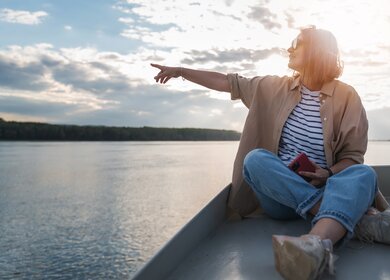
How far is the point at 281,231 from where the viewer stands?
194cm

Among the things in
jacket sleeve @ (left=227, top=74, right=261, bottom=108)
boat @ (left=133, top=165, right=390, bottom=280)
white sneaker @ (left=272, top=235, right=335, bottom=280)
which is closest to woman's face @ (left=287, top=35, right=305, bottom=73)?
jacket sleeve @ (left=227, top=74, right=261, bottom=108)

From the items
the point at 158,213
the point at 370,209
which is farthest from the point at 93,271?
the point at 370,209

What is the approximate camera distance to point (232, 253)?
5.43 ft

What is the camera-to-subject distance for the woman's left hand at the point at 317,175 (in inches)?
71.6

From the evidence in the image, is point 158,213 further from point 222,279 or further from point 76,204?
point 222,279

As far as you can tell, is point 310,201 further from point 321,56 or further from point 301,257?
point 321,56

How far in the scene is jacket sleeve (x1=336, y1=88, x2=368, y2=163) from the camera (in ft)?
6.36

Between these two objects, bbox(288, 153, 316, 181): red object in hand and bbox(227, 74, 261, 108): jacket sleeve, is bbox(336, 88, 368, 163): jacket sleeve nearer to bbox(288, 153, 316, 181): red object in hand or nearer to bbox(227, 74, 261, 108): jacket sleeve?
bbox(288, 153, 316, 181): red object in hand

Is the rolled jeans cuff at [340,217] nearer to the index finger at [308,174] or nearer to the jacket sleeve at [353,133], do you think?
the index finger at [308,174]

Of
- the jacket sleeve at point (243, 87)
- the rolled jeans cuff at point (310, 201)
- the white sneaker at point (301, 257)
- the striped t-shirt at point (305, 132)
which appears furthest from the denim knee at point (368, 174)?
the jacket sleeve at point (243, 87)

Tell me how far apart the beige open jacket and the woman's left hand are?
13cm

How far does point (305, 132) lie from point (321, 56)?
0.36 meters

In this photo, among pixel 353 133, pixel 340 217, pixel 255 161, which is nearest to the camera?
pixel 340 217

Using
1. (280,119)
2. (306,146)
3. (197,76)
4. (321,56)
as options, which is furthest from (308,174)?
(197,76)
